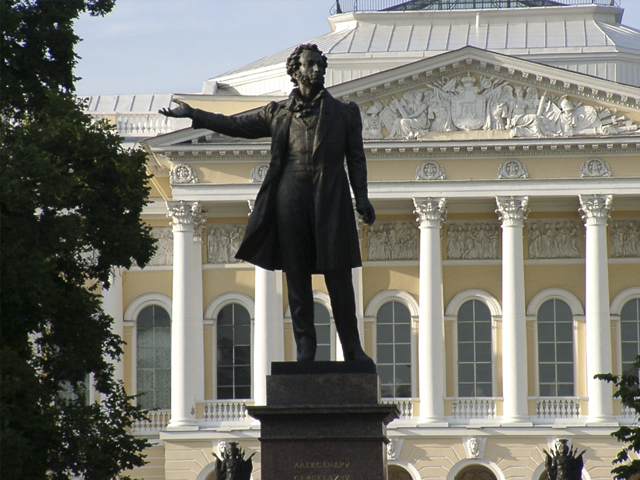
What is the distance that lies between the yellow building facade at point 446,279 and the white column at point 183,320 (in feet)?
0.19

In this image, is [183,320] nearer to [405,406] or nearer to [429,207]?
[405,406]

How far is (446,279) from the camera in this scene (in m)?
39.8

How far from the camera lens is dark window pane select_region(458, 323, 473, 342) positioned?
3956cm

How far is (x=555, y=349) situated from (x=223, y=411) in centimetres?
881

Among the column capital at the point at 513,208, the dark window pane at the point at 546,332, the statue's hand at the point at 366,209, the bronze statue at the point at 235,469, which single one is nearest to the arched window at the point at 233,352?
the column capital at the point at 513,208

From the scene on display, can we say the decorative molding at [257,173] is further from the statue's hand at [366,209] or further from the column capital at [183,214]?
the statue's hand at [366,209]

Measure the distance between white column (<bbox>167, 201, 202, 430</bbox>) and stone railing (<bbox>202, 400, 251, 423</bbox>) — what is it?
51cm

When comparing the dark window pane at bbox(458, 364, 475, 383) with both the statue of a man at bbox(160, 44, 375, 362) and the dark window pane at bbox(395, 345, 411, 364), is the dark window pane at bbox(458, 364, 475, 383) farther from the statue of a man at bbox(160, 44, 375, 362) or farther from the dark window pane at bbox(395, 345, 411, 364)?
the statue of a man at bbox(160, 44, 375, 362)

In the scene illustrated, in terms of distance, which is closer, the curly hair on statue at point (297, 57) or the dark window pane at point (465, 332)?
the curly hair on statue at point (297, 57)

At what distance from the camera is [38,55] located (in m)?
20.6

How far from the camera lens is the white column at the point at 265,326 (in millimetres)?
37906

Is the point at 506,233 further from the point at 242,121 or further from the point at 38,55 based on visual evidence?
the point at 242,121

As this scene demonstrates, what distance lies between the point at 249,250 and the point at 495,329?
93.9 feet

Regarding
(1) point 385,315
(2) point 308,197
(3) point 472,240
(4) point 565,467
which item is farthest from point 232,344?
(2) point 308,197
